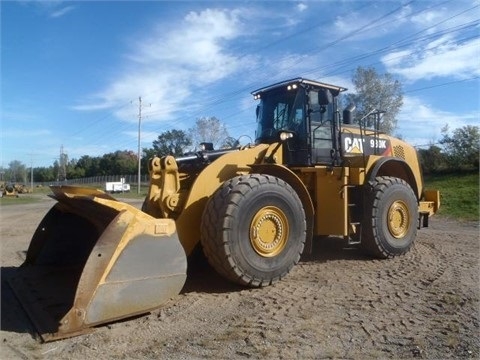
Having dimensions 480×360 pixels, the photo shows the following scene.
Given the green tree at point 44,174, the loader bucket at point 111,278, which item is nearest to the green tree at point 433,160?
the loader bucket at point 111,278

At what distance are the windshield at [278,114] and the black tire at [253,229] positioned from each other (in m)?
1.54

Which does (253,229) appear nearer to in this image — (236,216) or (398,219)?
(236,216)

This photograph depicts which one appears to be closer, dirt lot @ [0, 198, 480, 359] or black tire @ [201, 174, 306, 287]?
dirt lot @ [0, 198, 480, 359]

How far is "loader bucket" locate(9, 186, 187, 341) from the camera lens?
4117mm

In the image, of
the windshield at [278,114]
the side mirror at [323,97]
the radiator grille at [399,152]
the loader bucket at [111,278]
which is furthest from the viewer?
the radiator grille at [399,152]

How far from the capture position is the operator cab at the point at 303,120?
7051 mm

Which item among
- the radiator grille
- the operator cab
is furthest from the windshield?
the radiator grille

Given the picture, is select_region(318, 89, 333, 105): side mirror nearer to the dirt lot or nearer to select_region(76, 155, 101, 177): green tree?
the dirt lot

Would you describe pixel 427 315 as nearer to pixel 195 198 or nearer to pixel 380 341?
pixel 380 341

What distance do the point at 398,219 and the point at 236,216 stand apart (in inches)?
140

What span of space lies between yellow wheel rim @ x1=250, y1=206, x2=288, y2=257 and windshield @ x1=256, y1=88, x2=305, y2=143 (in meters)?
1.66

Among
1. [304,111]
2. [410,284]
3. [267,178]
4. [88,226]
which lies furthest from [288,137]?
[88,226]

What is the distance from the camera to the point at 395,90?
3894cm

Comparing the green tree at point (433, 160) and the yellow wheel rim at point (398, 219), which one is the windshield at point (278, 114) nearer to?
the yellow wheel rim at point (398, 219)
